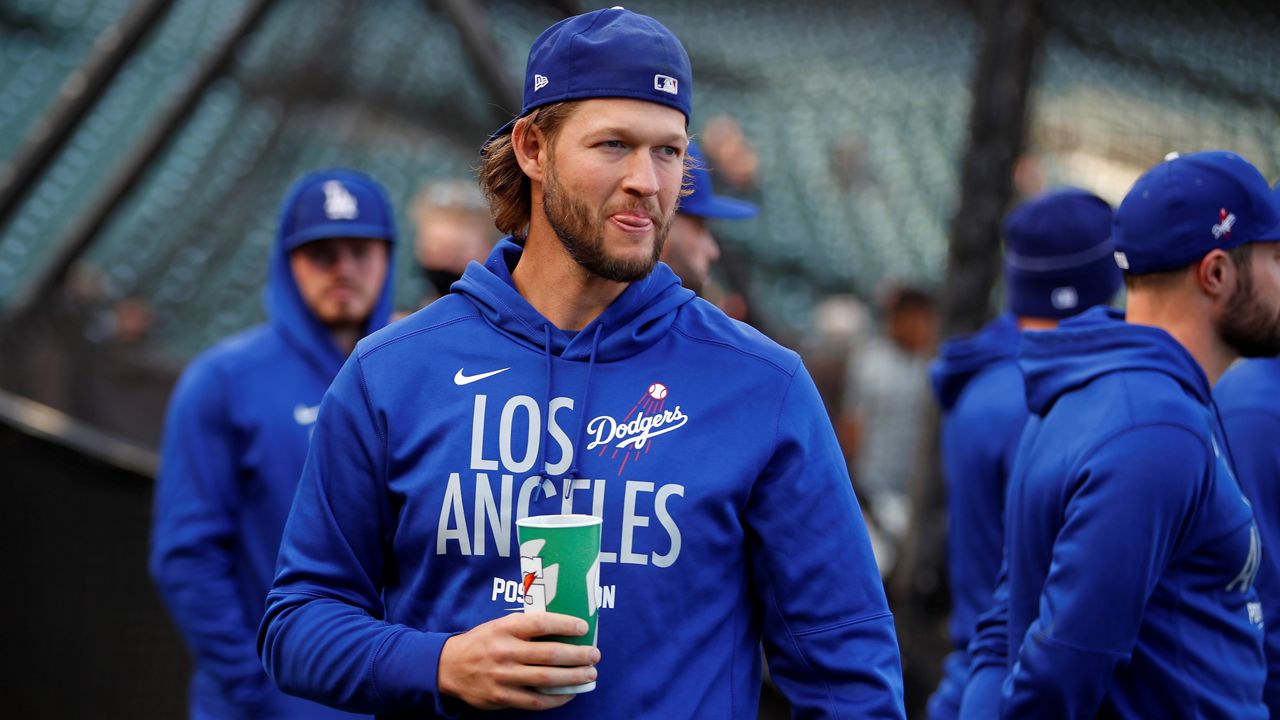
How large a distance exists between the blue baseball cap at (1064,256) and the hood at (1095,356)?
3.08 ft

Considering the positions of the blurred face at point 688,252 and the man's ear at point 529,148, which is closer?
the man's ear at point 529,148

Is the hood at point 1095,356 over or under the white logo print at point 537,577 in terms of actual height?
over

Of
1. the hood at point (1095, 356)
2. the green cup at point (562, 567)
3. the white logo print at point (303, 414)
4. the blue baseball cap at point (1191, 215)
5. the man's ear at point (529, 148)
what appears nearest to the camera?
the green cup at point (562, 567)

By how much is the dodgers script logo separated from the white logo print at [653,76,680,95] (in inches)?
19.1

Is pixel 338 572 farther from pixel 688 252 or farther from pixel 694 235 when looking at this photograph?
pixel 694 235

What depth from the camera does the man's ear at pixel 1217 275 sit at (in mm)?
3186

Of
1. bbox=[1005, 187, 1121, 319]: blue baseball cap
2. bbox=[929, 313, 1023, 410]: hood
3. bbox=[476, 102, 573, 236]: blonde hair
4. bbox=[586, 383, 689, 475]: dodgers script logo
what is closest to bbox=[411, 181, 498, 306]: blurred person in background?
bbox=[929, 313, 1023, 410]: hood

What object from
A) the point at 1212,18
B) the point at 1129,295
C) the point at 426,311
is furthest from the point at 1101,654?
the point at 1212,18

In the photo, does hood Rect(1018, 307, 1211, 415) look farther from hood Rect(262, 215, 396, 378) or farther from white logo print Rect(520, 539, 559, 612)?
hood Rect(262, 215, 396, 378)

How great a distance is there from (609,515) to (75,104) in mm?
4911

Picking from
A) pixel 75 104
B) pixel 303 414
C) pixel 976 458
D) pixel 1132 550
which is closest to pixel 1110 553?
pixel 1132 550

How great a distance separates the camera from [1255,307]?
10.5 ft

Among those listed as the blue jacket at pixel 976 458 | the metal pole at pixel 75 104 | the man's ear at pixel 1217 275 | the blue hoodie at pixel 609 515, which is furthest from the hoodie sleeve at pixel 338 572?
the metal pole at pixel 75 104

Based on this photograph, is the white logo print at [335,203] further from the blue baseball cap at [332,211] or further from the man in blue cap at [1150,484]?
the man in blue cap at [1150,484]
